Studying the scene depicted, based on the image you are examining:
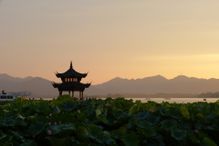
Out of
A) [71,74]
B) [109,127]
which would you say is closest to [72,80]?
[71,74]

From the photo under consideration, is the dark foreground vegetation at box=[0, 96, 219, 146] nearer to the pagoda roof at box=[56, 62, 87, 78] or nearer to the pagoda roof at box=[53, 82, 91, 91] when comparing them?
the pagoda roof at box=[53, 82, 91, 91]

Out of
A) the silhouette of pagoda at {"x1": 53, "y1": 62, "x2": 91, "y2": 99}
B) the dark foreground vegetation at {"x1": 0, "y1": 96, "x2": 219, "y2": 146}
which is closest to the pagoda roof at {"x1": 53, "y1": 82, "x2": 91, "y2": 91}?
the silhouette of pagoda at {"x1": 53, "y1": 62, "x2": 91, "y2": 99}

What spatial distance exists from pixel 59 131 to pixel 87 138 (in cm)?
27

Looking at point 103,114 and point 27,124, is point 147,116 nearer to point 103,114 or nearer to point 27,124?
point 103,114

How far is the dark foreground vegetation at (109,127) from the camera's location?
4199 mm

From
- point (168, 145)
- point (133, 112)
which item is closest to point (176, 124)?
point (168, 145)

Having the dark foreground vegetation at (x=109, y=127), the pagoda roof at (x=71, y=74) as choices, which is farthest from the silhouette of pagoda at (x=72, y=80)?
the dark foreground vegetation at (x=109, y=127)

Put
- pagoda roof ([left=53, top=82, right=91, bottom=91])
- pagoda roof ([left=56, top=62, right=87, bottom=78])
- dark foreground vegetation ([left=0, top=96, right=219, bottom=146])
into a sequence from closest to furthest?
1. dark foreground vegetation ([left=0, top=96, right=219, bottom=146])
2. pagoda roof ([left=53, top=82, right=91, bottom=91])
3. pagoda roof ([left=56, top=62, right=87, bottom=78])

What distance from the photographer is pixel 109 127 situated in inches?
198

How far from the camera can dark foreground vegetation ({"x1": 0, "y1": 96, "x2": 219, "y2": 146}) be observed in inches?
165

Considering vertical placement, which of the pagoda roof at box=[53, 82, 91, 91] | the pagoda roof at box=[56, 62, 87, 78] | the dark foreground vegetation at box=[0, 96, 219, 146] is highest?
the pagoda roof at box=[56, 62, 87, 78]

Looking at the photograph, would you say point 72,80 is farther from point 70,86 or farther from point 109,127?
point 109,127

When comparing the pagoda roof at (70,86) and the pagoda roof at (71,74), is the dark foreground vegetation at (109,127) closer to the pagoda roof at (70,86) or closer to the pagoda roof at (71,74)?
the pagoda roof at (70,86)

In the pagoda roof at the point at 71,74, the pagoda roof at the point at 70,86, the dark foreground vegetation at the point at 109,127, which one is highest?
the pagoda roof at the point at 71,74
